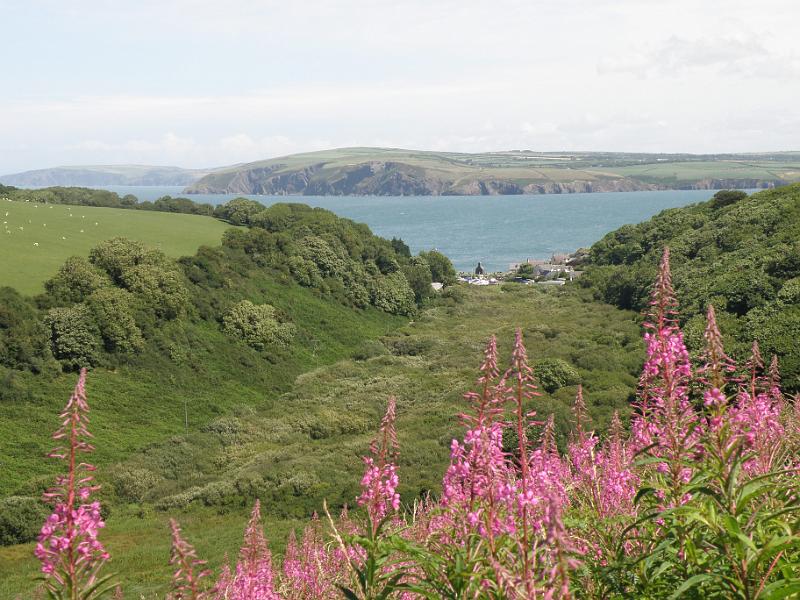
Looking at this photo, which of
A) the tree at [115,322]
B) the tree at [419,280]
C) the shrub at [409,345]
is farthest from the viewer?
the tree at [419,280]

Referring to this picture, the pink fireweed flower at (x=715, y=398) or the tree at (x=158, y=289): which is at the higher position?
the pink fireweed flower at (x=715, y=398)

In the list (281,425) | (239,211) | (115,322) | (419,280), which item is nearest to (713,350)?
(281,425)

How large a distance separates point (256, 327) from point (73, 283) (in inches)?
472

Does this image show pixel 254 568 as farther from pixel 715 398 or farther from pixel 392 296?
pixel 392 296

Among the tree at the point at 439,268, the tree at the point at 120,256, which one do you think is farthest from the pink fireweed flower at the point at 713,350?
the tree at the point at 439,268

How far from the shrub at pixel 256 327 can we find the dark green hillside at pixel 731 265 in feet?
80.9

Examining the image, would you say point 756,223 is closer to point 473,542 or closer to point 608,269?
point 608,269

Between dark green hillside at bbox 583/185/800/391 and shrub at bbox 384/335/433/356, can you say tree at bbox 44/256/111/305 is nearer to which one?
→ shrub at bbox 384/335/433/356

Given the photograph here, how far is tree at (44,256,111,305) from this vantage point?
38125 millimetres

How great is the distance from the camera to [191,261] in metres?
49.7

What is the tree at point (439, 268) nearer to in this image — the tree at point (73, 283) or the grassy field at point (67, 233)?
the grassy field at point (67, 233)

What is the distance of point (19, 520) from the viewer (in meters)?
21.9

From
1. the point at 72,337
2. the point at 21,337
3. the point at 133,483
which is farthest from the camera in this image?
the point at 72,337

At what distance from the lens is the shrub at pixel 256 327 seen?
45125mm
